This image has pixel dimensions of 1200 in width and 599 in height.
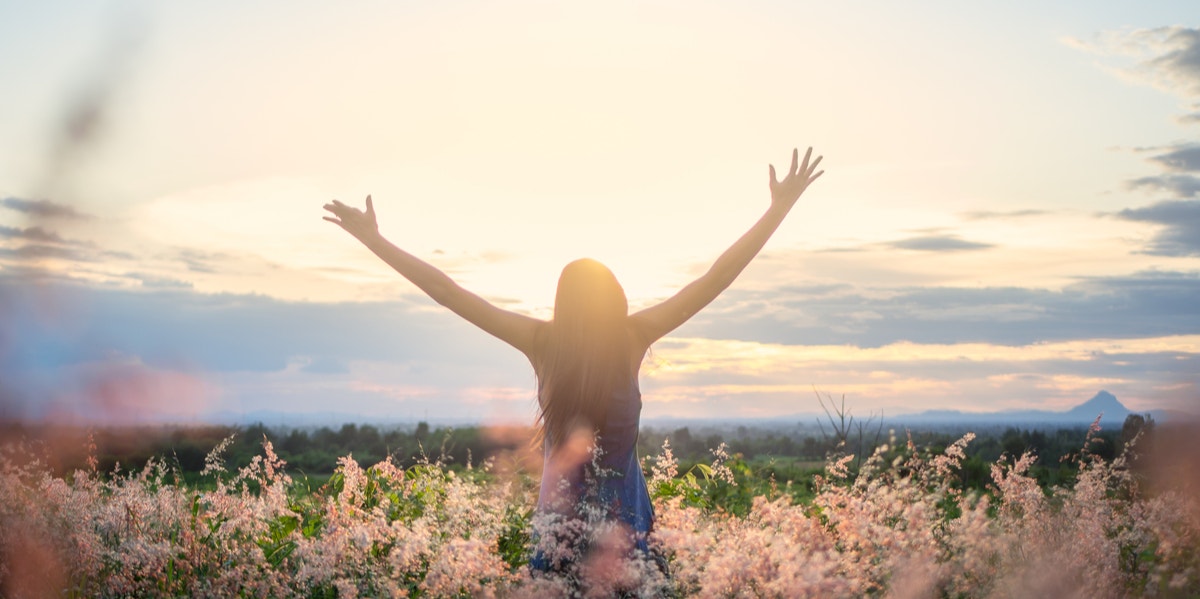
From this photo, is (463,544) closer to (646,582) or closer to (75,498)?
(646,582)

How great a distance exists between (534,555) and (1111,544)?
2629 millimetres

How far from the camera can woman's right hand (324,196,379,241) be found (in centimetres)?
545

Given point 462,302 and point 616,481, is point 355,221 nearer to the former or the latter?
point 462,302

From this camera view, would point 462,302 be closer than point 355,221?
Yes

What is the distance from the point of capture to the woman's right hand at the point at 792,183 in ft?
17.4

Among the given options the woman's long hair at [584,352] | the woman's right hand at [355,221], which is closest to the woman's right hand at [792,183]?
the woman's long hair at [584,352]

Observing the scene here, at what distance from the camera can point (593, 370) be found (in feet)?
14.3

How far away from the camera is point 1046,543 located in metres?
4.44

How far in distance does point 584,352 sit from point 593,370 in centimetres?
10

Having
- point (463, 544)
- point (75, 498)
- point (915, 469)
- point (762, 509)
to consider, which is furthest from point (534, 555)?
point (75, 498)

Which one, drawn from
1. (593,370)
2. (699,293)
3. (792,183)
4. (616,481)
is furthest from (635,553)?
(792,183)

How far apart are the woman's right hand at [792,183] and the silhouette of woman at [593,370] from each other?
1.84 ft

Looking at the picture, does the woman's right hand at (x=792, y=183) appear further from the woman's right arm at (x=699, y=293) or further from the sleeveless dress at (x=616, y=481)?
the sleeveless dress at (x=616, y=481)

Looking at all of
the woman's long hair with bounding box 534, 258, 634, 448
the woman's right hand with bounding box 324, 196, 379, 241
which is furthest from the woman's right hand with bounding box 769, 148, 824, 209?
the woman's right hand with bounding box 324, 196, 379, 241
